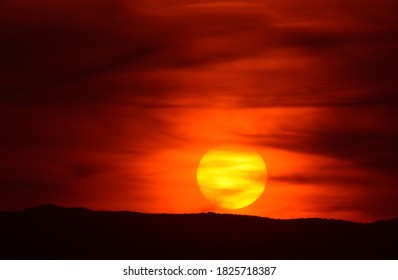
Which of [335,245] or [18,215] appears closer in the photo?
[335,245]

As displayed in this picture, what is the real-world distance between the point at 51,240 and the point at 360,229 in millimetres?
6694

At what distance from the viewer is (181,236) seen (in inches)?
868

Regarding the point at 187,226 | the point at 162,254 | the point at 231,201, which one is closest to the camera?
the point at 162,254

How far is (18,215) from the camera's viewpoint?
23.3 metres

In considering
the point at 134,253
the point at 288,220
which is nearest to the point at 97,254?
the point at 134,253

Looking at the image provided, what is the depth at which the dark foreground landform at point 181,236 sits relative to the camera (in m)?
21.0

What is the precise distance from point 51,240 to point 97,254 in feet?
4.07

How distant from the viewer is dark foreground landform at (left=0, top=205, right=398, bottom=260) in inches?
829

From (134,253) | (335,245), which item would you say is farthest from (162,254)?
(335,245)

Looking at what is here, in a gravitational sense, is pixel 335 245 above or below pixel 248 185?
below

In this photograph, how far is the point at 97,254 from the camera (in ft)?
69.1
